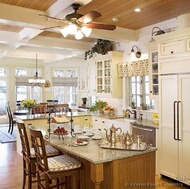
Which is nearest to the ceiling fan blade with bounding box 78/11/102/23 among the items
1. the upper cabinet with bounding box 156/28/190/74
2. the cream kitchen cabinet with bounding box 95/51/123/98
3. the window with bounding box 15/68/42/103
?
the upper cabinet with bounding box 156/28/190/74

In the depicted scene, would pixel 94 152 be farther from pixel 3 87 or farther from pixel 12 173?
pixel 3 87

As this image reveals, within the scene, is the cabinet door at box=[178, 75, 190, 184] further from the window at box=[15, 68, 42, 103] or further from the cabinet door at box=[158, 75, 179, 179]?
the window at box=[15, 68, 42, 103]

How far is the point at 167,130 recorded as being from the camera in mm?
3982

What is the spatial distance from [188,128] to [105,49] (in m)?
3.29

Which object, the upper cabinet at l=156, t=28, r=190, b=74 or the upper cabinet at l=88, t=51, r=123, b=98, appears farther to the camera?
the upper cabinet at l=88, t=51, r=123, b=98

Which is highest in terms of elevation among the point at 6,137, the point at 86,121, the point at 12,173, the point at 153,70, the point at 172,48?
the point at 172,48

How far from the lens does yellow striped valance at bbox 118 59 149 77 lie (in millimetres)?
5238

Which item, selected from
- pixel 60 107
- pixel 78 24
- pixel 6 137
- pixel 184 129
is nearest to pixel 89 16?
pixel 78 24

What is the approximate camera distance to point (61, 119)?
11.4ft

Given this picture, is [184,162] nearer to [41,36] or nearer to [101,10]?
[101,10]

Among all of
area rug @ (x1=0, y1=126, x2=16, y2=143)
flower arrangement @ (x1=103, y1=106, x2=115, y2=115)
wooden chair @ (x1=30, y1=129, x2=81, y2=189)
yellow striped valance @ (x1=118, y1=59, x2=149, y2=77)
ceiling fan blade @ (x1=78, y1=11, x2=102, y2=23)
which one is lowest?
area rug @ (x1=0, y1=126, x2=16, y2=143)

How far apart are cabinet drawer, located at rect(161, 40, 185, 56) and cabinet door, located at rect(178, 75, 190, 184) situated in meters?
0.44

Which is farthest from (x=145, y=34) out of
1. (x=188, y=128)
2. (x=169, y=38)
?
(x=188, y=128)

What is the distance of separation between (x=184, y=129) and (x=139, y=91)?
208cm
